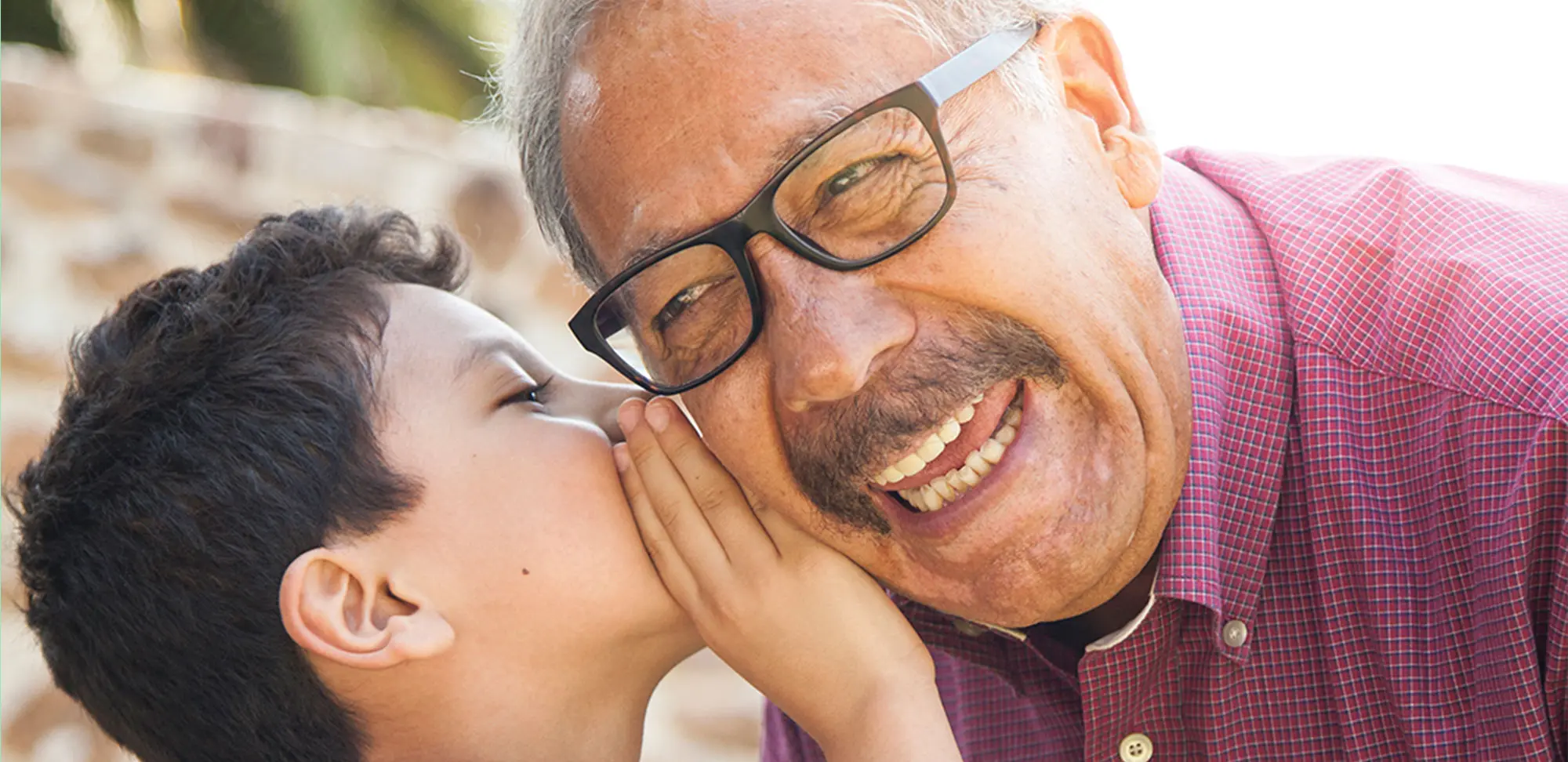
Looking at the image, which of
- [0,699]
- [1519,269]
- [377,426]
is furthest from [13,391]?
[1519,269]

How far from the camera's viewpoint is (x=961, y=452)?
2072mm

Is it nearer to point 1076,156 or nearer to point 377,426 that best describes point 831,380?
point 1076,156

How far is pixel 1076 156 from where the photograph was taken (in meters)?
2.10

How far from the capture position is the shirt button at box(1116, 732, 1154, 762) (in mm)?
2270

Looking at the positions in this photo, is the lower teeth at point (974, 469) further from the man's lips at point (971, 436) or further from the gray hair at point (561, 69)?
the gray hair at point (561, 69)

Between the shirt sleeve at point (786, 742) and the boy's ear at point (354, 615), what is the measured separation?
0.81 m

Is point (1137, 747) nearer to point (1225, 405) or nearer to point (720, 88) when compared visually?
point (1225, 405)

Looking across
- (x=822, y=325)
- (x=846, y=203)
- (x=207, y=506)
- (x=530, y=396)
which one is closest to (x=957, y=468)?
(x=822, y=325)

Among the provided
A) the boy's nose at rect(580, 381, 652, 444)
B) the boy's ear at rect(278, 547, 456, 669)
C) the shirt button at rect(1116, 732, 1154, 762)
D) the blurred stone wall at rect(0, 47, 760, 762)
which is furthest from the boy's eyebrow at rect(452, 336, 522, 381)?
the blurred stone wall at rect(0, 47, 760, 762)

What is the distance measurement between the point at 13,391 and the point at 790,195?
3.04m

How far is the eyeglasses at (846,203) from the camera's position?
1.92 metres

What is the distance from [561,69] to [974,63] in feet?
2.23

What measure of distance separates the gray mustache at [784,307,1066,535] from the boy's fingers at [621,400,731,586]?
0.35 metres

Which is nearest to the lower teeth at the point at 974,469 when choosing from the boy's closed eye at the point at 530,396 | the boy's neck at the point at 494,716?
the boy's neck at the point at 494,716
